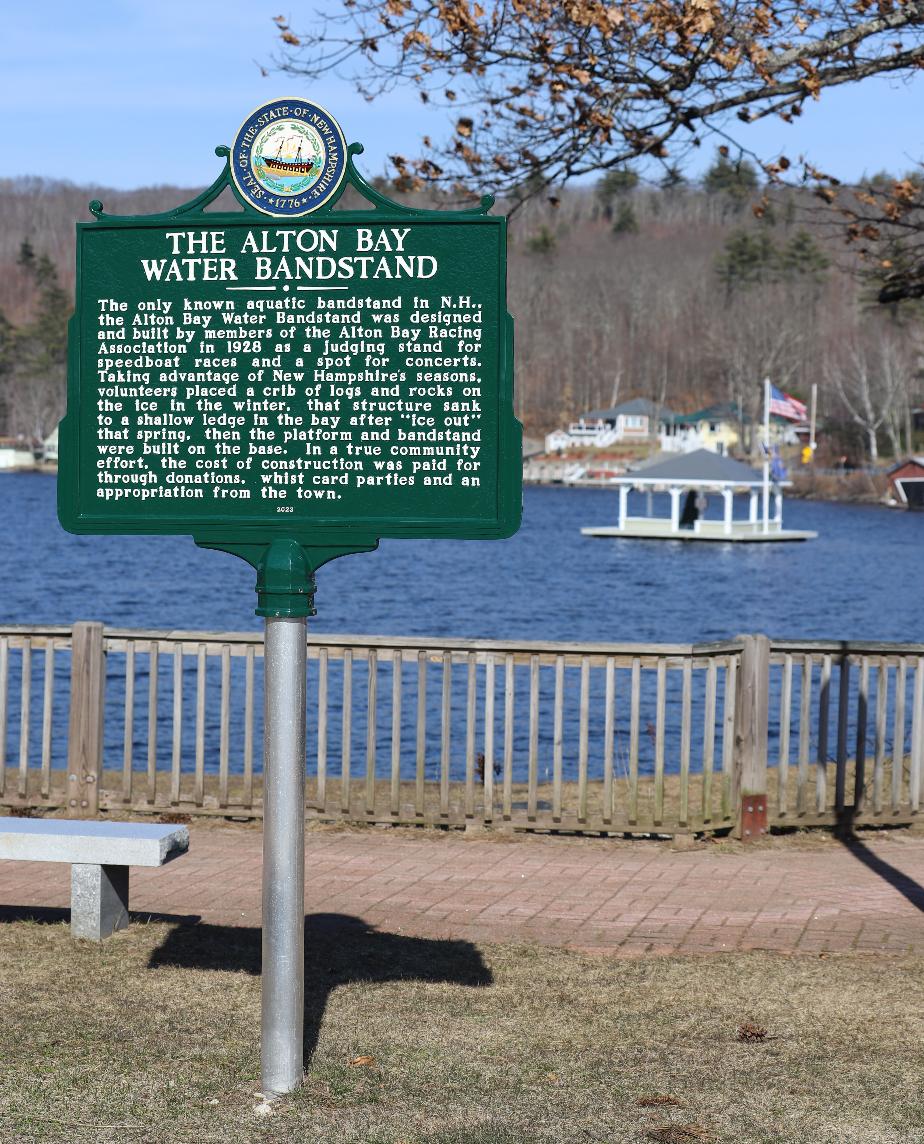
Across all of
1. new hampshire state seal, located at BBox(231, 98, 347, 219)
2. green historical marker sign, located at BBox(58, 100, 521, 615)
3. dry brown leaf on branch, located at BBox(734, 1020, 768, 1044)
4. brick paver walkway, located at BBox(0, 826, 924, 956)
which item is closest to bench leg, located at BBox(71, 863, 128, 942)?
brick paver walkway, located at BBox(0, 826, 924, 956)

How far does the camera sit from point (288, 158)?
5.84 meters

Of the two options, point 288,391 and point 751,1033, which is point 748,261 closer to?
point 751,1033

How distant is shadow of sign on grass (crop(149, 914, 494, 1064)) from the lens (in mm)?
7215

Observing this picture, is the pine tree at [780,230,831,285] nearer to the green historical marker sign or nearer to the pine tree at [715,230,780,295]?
the pine tree at [715,230,780,295]

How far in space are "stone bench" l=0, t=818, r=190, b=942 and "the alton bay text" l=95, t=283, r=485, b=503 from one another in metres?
2.09

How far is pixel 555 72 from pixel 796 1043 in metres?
5.94

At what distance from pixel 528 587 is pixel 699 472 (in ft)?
80.9

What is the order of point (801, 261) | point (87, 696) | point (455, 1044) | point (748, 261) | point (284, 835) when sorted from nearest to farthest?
point (284, 835)
point (455, 1044)
point (87, 696)
point (801, 261)
point (748, 261)

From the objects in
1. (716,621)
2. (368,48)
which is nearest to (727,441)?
(716,621)

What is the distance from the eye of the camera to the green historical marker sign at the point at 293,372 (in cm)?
586

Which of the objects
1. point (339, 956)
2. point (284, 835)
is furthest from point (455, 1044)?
point (339, 956)

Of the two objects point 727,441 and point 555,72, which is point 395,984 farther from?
point 727,441

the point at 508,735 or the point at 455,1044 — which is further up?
the point at 508,735

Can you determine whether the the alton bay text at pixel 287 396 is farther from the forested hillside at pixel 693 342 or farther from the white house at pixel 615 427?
the white house at pixel 615 427
